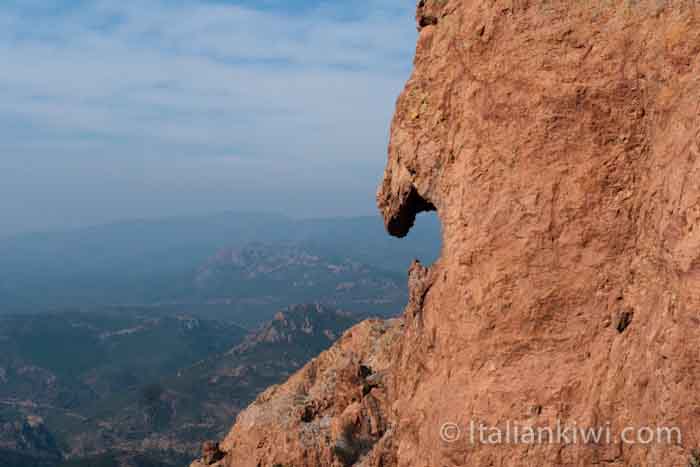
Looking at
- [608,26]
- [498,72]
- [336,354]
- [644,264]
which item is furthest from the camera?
[336,354]

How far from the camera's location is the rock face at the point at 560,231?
20.3 meters

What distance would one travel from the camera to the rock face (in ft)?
66.7

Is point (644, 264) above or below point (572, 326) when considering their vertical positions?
above

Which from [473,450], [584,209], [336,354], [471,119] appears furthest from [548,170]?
[336,354]

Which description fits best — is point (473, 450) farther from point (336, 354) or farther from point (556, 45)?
point (336, 354)

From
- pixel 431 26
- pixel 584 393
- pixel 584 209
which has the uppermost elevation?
pixel 431 26

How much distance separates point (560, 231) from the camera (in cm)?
2341

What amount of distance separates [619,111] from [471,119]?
5781 mm

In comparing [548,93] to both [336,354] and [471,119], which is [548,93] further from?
[336,354]

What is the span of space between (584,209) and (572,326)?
4105 millimetres

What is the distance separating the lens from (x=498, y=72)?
84.0 ft

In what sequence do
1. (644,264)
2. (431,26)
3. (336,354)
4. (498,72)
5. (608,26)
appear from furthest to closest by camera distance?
(336,354) → (431,26) → (498,72) → (608,26) → (644,264)

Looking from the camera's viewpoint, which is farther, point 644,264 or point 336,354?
point 336,354

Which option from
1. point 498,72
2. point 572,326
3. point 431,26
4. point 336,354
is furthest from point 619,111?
point 336,354
